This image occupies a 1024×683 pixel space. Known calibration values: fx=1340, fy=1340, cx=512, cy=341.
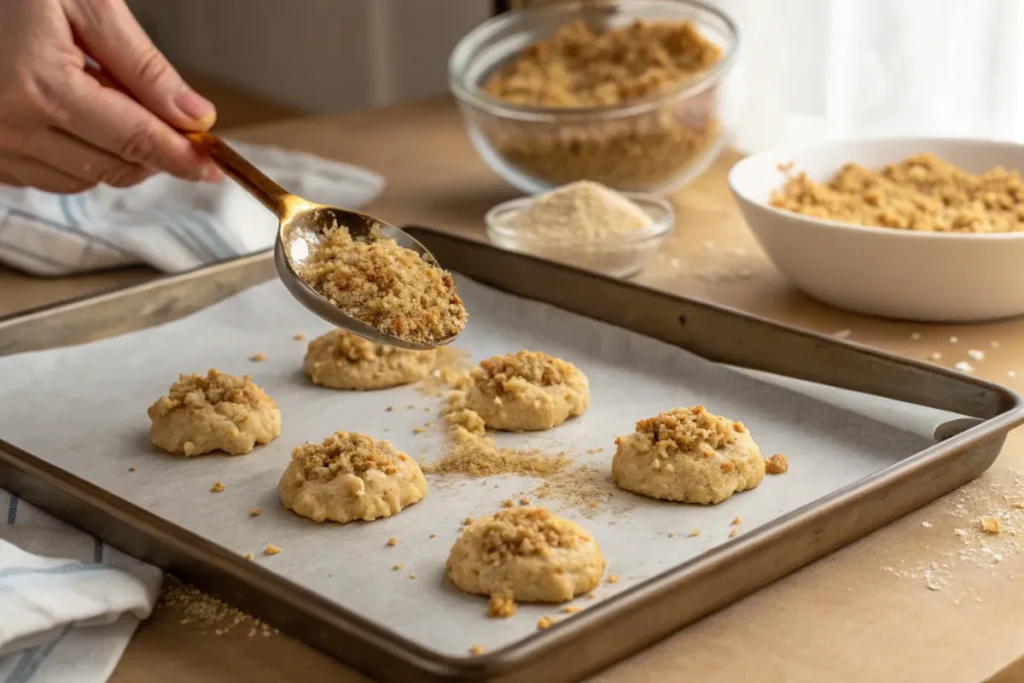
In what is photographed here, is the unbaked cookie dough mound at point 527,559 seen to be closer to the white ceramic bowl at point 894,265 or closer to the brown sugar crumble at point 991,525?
the brown sugar crumble at point 991,525

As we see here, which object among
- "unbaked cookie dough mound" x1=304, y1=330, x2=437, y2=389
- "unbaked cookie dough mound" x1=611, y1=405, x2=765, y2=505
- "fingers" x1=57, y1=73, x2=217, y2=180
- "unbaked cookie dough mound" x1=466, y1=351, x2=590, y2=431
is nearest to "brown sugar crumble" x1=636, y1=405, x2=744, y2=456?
"unbaked cookie dough mound" x1=611, y1=405, x2=765, y2=505

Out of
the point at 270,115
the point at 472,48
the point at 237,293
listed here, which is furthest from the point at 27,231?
the point at 270,115

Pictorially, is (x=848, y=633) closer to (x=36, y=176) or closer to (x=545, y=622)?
(x=545, y=622)

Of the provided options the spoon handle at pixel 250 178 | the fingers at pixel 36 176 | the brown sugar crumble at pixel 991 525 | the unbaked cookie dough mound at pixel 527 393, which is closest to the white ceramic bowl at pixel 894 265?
the unbaked cookie dough mound at pixel 527 393

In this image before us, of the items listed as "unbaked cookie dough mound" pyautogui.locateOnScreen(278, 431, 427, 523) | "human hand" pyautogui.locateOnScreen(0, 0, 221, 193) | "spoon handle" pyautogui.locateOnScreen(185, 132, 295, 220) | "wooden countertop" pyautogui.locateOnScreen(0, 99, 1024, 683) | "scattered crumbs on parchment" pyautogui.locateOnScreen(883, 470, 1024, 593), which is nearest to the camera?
"wooden countertop" pyautogui.locateOnScreen(0, 99, 1024, 683)

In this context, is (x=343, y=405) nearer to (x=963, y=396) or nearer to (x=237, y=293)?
(x=237, y=293)

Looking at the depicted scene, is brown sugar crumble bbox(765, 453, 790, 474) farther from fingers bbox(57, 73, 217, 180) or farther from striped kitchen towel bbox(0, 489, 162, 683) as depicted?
fingers bbox(57, 73, 217, 180)
